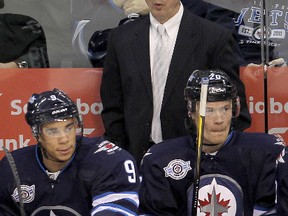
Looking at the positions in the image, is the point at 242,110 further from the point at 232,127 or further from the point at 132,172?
the point at 132,172

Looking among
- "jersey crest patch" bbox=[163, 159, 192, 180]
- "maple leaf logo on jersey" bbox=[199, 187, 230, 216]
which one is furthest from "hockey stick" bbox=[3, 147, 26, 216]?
"maple leaf logo on jersey" bbox=[199, 187, 230, 216]

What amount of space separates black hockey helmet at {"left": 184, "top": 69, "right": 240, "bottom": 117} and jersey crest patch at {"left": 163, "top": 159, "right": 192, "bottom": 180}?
0.97 ft

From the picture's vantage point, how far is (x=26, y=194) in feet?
17.5

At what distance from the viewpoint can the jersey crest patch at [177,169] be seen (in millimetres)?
5387

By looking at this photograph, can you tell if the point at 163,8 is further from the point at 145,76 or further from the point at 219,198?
the point at 219,198

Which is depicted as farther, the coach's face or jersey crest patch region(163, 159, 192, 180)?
the coach's face

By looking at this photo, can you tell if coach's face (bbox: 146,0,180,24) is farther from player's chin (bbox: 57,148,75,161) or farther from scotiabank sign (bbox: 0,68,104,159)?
player's chin (bbox: 57,148,75,161)

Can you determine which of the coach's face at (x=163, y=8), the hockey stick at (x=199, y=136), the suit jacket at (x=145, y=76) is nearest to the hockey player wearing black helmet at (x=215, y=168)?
the hockey stick at (x=199, y=136)

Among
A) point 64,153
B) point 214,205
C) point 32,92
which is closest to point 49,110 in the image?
point 64,153

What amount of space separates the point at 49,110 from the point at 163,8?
1298 mm

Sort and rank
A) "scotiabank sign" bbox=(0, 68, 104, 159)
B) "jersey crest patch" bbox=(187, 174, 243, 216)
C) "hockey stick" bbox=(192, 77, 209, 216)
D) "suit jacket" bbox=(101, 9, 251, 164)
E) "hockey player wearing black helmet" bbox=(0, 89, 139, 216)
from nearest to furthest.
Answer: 1. "hockey stick" bbox=(192, 77, 209, 216)
2. "hockey player wearing black helmet" bbox=(0, 89, 139, 216)
3. "jersey crest patch" bbox=(187, 174, 243, 216)
4. "suit jacket" bbox=(101, 9, 251, 164)
5. "scotiabank sign" bbox=(0, 68, 104, 159)

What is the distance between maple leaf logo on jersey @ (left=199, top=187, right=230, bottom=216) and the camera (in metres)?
5.32

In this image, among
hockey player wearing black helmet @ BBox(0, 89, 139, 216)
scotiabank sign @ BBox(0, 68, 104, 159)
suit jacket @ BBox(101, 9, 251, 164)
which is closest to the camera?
hockey player wearing black helmet @ BBox(0, 89, 139, 216)

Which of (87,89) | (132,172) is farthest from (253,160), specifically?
(87,89)
